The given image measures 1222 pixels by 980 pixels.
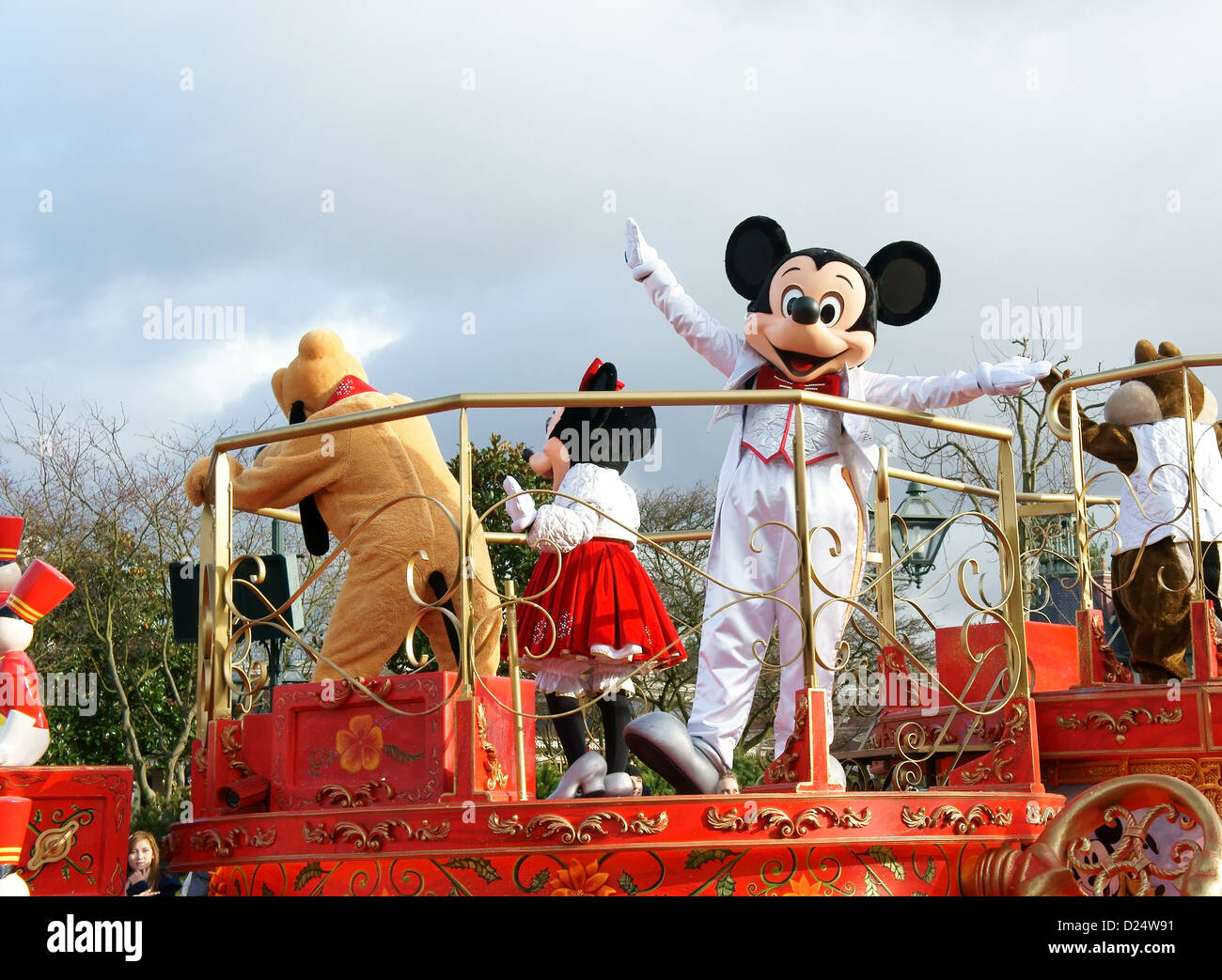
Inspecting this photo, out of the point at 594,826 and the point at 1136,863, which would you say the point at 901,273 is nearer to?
the point at 1136,863

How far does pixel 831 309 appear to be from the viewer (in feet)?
16.0

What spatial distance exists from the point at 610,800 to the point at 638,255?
2130mm

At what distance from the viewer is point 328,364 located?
5.55 meters

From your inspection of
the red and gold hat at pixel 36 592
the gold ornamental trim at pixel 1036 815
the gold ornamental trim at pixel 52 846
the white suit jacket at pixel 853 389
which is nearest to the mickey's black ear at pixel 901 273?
the white suit jacket at pixel 853 389

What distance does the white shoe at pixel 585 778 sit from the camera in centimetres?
418

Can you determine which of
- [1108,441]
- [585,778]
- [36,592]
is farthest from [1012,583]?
[36,592]

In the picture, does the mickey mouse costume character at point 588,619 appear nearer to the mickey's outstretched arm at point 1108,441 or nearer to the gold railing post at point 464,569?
the gold railing post at point 464,569

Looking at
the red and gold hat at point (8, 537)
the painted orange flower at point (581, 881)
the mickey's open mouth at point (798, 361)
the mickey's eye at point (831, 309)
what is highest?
the mickey's eye at point (831, 309)

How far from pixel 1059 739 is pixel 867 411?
1.59m

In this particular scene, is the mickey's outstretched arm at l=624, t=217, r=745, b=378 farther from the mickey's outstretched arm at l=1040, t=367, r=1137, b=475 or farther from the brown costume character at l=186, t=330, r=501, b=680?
the mickey's outstretched arm at l=1040, t=367, r=1137, b=475

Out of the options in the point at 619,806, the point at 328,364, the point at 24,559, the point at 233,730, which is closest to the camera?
the point at 619,806

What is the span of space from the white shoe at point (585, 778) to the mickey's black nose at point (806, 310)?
5.18ft
